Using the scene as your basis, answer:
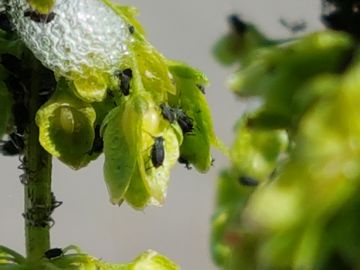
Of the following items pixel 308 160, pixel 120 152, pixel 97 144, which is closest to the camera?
pixel 308 160

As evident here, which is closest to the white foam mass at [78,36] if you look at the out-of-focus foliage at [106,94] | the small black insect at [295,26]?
the out-of-focus foliage at [106,94]

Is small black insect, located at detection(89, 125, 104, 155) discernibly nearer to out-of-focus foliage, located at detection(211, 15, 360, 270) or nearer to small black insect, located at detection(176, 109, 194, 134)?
small black insect, located at detection(176, 109, 194, 134)

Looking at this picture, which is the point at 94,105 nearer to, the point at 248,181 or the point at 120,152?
the point at 120,152

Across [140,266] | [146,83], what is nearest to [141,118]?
[146,83]

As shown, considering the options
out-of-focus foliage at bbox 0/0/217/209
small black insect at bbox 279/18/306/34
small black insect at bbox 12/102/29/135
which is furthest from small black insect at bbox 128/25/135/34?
small black insect at bbox 279/18/306/34

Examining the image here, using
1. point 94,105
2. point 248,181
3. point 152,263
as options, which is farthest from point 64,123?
point 248,181

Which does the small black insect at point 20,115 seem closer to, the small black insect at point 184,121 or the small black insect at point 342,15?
the small black insect at point 184,121
